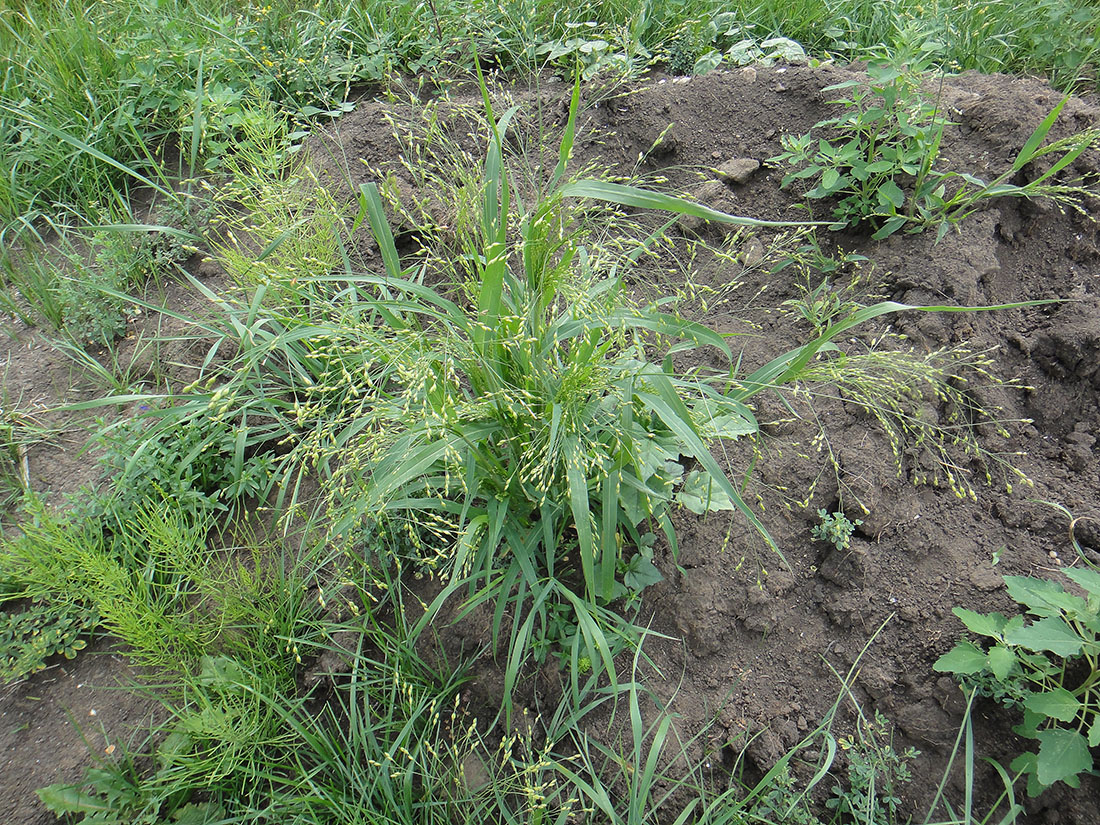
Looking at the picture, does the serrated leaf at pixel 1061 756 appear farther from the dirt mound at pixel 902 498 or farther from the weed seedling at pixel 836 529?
the weed seedling at pixel 836 529

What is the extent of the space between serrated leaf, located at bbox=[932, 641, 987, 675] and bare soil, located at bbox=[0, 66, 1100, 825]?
113 millimetres

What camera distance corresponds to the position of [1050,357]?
A: 83.7 inches

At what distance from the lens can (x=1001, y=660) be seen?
59.2 inches

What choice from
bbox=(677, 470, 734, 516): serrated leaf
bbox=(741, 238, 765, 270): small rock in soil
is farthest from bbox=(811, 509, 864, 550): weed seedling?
bbox=(741, 238, 765, 270): small rock in soil

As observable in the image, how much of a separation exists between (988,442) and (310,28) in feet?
10.3

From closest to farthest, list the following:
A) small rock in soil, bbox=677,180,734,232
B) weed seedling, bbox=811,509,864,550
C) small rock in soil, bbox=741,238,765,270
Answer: weed seedling, bbox=811,509,864,550 → small rock in soil, bbox=741,238,765,270 → small rock in soil, bbox=677,180,734,232

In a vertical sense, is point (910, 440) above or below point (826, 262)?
below

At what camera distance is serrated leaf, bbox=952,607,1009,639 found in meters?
1.57

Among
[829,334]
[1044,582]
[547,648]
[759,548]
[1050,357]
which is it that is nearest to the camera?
[829,334]

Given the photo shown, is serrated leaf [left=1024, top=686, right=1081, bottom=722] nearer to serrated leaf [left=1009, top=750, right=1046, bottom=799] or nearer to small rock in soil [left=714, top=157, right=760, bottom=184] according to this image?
serrated leaf [left=1009, top=750, right=1046, bottom=799]

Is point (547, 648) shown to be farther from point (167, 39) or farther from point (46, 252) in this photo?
point (167, 39)

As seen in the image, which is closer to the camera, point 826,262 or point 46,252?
point 826,262

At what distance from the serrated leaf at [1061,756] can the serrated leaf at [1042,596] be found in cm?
25

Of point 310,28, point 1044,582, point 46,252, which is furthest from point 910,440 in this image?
point 46,252
